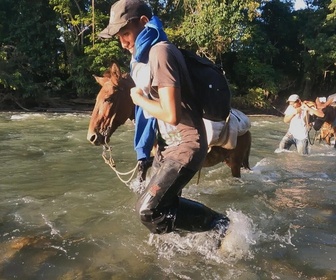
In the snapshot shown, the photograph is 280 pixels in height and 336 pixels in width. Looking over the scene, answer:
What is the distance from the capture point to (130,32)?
9.45 ft

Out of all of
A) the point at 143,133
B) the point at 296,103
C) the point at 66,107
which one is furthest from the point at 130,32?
the point at 66,107

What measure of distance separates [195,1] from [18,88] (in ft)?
42.5

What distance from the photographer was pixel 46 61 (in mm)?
27016

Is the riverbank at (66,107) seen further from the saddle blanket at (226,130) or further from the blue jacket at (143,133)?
the blue jacket at (143,133)

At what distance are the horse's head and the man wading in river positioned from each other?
1.03m

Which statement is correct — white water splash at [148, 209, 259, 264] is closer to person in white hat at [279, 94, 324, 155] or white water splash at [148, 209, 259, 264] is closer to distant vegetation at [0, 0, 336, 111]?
person in white hat at [279, 94, 324, 155]

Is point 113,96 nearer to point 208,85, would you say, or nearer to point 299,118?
point 208,85

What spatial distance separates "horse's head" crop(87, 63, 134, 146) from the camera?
420cm

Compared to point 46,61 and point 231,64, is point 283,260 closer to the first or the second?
point 46,61

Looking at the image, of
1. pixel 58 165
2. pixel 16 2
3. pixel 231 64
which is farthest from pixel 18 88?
pixel 58 165

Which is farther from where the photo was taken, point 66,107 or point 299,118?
point 66,107

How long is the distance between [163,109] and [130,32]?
2.26ft

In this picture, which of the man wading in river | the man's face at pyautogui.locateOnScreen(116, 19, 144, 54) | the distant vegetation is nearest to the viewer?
the man wading in river

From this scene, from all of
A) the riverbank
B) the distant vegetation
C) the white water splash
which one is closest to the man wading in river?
the white water splash
